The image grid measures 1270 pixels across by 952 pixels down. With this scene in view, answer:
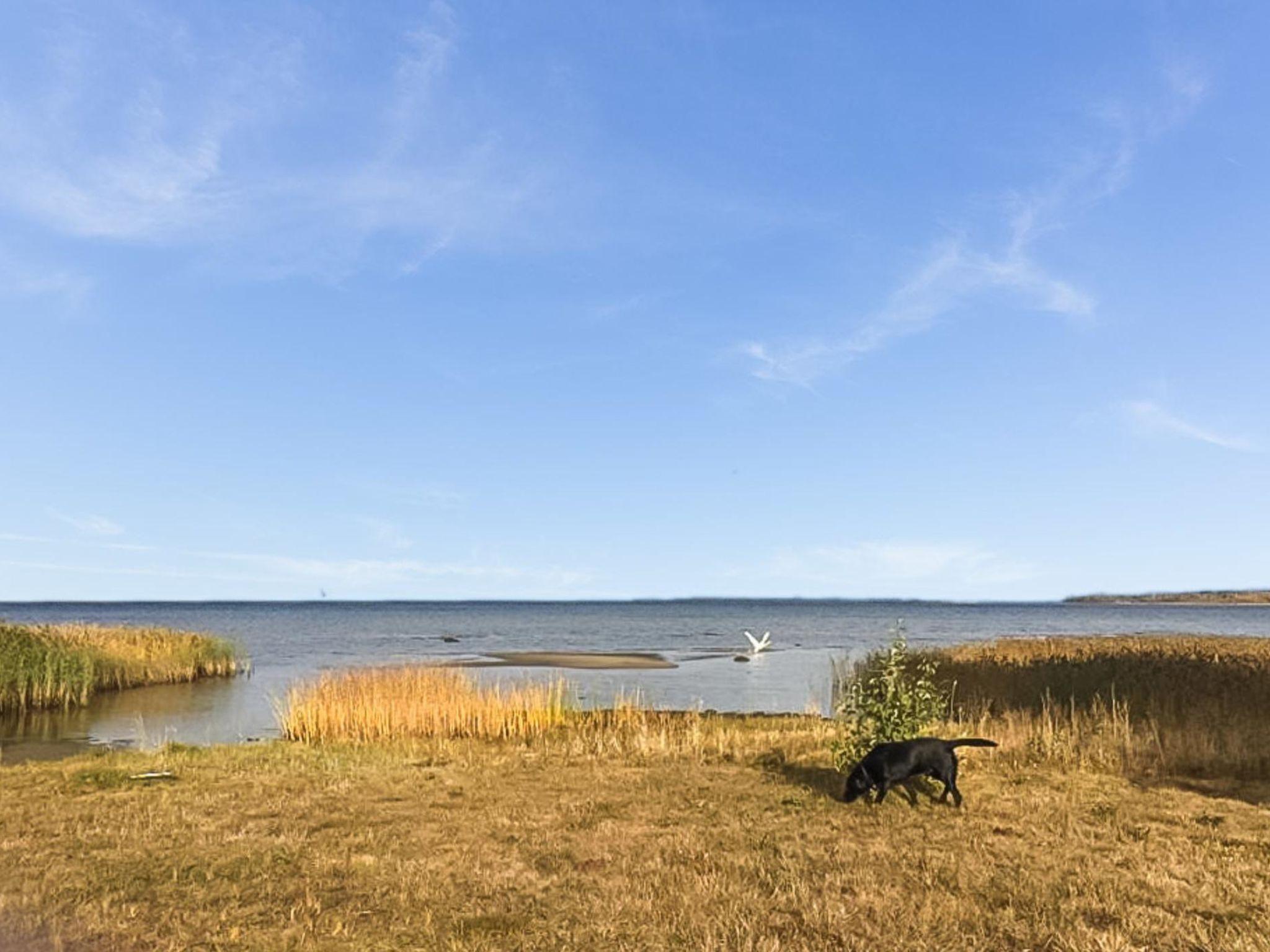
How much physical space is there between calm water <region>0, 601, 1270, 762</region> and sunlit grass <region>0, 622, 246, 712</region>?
1.09m

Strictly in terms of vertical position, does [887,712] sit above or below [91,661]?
above

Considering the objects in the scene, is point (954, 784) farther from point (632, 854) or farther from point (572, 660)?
point (572, 660)

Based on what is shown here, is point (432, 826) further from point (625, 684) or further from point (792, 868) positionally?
point (625, 684)

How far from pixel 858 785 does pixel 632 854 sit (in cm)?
374

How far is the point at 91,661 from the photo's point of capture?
33812 mm

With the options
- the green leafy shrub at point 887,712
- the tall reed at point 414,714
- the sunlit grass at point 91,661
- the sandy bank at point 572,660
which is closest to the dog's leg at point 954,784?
the green leafy shrub at point 887,712

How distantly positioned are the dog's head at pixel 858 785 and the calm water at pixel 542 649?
559 inches

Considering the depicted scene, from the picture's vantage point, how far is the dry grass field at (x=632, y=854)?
7.20m

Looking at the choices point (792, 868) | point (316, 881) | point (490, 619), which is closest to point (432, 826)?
point (316, 881)

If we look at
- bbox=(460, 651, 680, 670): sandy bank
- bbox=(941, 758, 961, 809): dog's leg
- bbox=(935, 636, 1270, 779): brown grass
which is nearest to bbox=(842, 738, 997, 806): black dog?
bbox=(941, 758, 961, 809): dog's leg

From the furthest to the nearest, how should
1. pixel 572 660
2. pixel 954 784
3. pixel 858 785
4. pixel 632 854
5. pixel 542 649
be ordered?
pixel 542 649, pixel 572 660, pixel 858 785, pixel 954 784, pixel 632 854

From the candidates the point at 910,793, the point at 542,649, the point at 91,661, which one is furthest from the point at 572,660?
the point at 910,793

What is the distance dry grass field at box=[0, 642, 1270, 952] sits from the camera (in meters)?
7.20

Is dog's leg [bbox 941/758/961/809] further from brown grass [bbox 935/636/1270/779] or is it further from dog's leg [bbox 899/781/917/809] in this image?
brown grass [bbox 935/636/1270/779]
